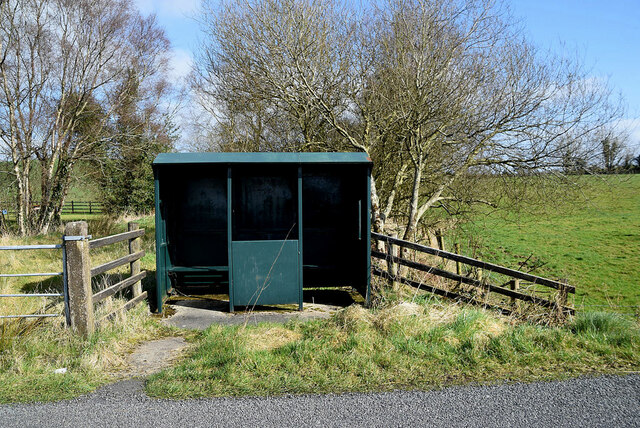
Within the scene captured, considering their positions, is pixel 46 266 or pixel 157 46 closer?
pixel 46 266

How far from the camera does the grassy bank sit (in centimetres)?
434

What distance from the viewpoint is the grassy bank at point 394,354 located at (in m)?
4.34

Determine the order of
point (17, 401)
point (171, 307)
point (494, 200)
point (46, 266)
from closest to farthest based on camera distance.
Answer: point (17, 401), point (171, 307), point (46, 266), point (494, 200)

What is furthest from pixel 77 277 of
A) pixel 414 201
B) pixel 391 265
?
pixel 414 201

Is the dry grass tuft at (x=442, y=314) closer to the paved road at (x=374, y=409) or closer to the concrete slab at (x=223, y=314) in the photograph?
the paved road at (x=374, y=409)

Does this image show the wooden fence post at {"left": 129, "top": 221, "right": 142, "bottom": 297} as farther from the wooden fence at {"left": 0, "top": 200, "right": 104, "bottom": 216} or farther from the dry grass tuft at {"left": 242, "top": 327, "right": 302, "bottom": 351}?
the wooden fence at {"left": 0, "top": 200, "right": 104, "bottom": 216}

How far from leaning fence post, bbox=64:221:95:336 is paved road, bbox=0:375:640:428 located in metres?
1.42

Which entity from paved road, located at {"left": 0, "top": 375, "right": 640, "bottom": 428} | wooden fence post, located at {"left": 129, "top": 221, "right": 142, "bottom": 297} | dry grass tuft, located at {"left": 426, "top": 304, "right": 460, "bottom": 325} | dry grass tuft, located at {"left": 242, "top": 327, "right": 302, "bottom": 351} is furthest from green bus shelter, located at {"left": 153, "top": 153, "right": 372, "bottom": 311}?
paved road, located at {"left": 0, "top": 375, "right": 640, "bottom": 428}

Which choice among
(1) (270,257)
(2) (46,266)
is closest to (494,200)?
(1) (270,257)

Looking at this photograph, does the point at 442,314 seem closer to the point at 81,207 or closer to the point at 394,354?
the point at 394,354

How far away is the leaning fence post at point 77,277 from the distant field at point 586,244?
7835 mm

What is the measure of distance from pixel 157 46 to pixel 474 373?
21.4m

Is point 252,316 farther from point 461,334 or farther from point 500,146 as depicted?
point 500,146

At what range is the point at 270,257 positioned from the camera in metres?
7.19
